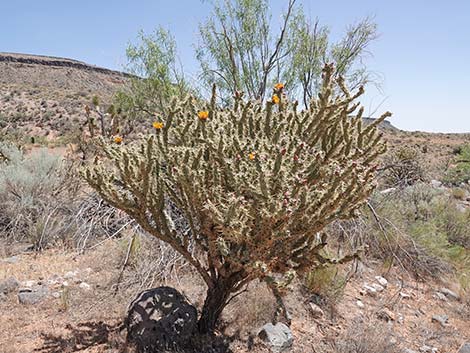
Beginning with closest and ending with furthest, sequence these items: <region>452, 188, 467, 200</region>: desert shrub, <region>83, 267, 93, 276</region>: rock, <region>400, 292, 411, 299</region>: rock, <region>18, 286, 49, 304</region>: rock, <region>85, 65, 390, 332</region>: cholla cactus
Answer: <region>85, 65, 390, 332</region>: cholla cactus → <region>18, 286, 49, 304</region>: rock → <region>83, 267, 93, 276</region>: rock → <region>400, 292, 411, 299</region>: rock → <region>452, 188, 467, 200</region>: desert shrub

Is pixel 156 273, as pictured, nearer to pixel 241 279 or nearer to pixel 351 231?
pixel 241 279

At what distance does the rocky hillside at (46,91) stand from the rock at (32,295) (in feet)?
29.1

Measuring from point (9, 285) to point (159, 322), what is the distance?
1918 millimetres

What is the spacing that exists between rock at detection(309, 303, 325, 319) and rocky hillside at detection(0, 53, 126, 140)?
31.6 ft

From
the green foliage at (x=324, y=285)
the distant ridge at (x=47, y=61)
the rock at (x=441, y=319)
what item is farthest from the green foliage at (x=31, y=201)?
the distant ridge at (x=47, y=61)

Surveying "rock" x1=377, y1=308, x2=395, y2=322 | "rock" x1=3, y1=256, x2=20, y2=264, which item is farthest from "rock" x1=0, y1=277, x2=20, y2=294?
"rock" x1=377, y1=308, x2=395, y2=322

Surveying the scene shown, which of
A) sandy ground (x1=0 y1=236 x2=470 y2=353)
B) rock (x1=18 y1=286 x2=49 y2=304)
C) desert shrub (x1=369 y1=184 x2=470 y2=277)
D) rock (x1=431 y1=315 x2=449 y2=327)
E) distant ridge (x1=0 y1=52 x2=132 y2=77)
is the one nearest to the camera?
sandy ground (x1=0 y1=236 x2=470 y2=353)

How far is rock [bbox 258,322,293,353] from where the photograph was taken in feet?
10.9

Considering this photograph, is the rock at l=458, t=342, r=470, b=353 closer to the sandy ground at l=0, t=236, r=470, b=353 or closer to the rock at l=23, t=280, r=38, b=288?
the sandy ground at l=0, t=236, r=470, b=353

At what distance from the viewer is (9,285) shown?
396cm

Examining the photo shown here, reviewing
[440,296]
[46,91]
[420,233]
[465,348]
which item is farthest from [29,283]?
[46,91]

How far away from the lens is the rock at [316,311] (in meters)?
4.04

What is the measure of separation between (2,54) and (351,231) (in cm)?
5518

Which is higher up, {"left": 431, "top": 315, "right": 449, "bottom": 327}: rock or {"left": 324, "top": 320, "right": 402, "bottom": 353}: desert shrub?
{"left": 324, "top": 320, "right": 402, "bottom": 353}: desert shrub
